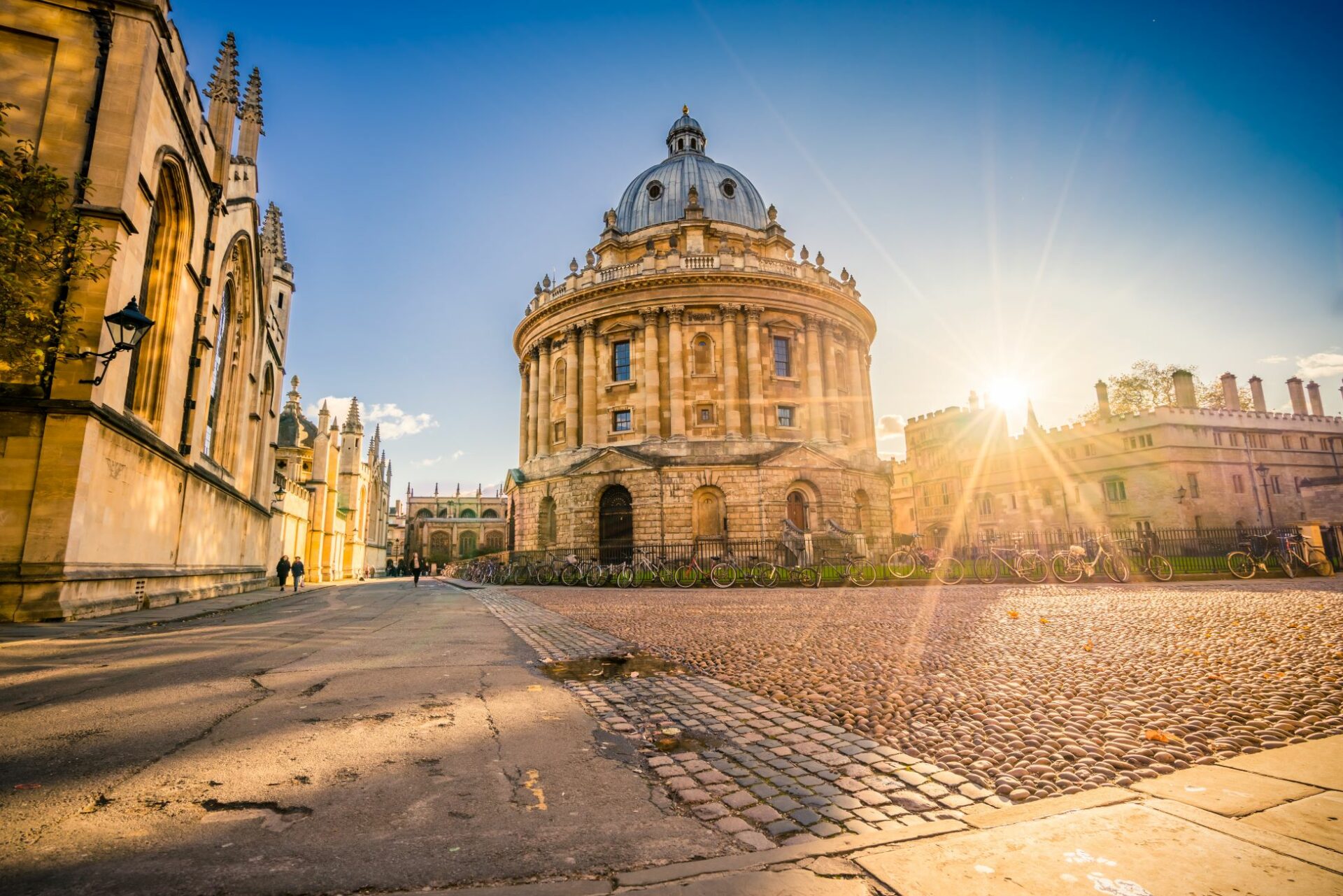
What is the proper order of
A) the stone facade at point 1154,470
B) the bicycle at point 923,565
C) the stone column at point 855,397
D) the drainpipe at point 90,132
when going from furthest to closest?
the stone facade at point 1154,470, the stone column at point 855,397, the bicycle at point 923,565, the drainpipe at point 90,132

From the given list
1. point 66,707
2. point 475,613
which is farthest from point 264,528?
point 66,707

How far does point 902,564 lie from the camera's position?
20469 mm

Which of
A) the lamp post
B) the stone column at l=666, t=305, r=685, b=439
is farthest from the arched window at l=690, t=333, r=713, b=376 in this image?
the lamp post

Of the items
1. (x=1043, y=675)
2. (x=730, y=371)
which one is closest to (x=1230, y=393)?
(x=730, y=371)

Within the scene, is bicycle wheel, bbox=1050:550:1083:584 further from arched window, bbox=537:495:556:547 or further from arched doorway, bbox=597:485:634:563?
arched window, bbox=537:495:556:547

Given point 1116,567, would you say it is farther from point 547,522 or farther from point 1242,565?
point 547,522

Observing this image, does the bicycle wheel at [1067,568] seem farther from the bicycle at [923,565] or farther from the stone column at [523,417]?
the stone column at [523,417]

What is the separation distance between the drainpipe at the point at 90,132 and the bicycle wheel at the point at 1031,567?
21.4m

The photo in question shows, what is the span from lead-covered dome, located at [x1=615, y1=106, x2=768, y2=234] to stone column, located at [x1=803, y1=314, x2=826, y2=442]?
38.3ft

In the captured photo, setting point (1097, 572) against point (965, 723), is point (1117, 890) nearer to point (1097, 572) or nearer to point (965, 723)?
point (965, 723)

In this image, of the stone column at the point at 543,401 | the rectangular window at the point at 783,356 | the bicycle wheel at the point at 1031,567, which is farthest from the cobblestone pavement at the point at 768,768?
the stone column at the point at 543,401

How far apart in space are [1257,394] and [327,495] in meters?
69.3

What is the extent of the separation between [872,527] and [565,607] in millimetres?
24062

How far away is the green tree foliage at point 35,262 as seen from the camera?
22.9 feet
